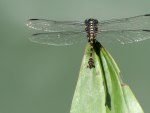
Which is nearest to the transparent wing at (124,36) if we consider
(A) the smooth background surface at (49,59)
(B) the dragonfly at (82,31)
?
(B) the dragonfly at (82,31)

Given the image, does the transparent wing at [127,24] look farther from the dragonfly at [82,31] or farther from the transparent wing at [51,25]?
the transparent wing at [51,25]

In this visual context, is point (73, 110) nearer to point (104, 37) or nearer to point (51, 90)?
point (104, 37)

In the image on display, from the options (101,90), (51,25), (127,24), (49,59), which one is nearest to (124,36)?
(127,24)

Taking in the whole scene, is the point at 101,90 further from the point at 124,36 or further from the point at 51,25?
the point at 51,25

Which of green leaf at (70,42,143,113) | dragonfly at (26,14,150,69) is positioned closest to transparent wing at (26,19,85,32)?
dragonfly at (26,14,150,69)

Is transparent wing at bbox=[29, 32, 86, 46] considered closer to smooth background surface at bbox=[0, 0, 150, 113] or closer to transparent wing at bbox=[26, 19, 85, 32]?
transparent wing at bbox=[26, 19, 85, 32]

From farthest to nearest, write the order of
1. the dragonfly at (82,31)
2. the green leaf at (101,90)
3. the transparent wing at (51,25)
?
the transparent wing at (51,25) → the dragonfly at (82,31) → the green leaf at (101,90)
